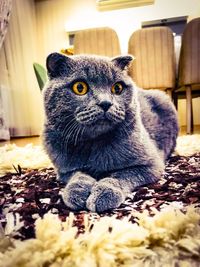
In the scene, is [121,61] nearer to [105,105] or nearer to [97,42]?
[105,105]

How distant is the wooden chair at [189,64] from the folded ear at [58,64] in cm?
37

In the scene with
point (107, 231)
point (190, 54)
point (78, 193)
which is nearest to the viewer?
point (107, 231)

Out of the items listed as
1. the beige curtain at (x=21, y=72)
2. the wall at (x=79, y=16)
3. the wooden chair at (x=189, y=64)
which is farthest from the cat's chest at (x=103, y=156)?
the wooden chair at (x=189, y=64)

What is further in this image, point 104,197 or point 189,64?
point 189,64

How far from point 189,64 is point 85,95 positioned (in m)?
0.64

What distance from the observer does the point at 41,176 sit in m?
0.64

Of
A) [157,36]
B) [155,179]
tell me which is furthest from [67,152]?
[157,36]

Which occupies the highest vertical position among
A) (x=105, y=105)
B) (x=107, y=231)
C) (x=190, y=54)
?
(x=190, y=54)

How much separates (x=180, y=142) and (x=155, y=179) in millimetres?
497

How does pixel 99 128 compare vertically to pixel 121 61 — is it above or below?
below

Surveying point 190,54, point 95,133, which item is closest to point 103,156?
point 95,133

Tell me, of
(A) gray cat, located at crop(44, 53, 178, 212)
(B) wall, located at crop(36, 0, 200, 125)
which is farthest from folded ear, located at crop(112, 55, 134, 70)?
(B) wall, located at crop(36, 0, 200, 125)

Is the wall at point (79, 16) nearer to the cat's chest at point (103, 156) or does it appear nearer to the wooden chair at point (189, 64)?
the wooden chair at point (189, 64)

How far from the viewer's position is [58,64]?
448 millimetres
